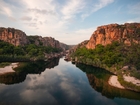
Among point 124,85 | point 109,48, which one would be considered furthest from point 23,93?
point 109,48

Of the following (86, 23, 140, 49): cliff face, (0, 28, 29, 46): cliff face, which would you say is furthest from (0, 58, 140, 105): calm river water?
(0, 28, 29, 46): cliff face

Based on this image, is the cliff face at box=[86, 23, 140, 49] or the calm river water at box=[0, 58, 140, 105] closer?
the calm river water at box=[0, 58, 140, 105]

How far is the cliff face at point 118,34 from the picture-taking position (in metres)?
83.0

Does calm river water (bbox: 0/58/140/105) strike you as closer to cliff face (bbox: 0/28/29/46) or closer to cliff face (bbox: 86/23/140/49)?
cliff face (bbox: 86/23/140/49)

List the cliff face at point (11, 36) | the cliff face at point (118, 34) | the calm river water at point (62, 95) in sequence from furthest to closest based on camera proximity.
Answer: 1. the cliff face at point (11, 36)
2. the cliff face at point (118, 34)
3. the calm river water at point (62, 95)

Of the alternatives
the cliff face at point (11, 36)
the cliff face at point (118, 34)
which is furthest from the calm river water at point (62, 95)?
the cliff face at point (11, 36)

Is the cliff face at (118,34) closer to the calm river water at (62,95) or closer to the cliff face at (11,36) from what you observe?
the calm river water at (62,95)

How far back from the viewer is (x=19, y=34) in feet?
412

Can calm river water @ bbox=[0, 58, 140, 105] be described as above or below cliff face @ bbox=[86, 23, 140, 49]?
below

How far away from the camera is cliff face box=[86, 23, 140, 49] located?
83.0 metres

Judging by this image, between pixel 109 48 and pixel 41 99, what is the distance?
2364 inches

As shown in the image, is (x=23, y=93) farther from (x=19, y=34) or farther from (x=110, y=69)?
(x=19, y=34)

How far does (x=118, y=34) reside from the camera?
3767 inches

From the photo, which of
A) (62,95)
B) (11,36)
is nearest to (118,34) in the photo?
(62,95)
